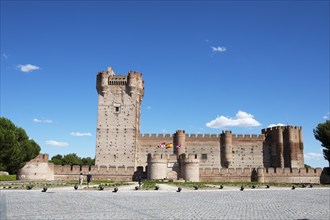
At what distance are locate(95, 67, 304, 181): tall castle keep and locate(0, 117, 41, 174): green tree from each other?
1033cm

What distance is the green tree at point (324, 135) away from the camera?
4362 centimetres

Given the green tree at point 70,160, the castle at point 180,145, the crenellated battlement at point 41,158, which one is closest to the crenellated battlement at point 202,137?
the castle at point 180,145

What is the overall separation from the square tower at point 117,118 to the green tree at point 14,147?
31.4ft

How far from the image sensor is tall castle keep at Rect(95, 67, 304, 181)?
5056 centimetres

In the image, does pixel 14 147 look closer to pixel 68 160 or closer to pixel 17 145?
pixel 17 145

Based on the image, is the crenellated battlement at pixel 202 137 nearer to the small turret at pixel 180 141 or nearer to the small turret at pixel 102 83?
the small turret at pixel 180 141

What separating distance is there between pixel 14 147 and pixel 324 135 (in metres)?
38.0

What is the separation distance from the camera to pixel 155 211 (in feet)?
37.4

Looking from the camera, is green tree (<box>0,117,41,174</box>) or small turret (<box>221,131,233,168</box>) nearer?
green tree (<box>0,117,41,174</box>)

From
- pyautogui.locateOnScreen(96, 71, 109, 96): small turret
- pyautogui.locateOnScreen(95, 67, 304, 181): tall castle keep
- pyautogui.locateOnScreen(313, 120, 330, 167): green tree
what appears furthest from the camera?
pyautogui.locateOnScreen(96, 71, 109, 96): small turret

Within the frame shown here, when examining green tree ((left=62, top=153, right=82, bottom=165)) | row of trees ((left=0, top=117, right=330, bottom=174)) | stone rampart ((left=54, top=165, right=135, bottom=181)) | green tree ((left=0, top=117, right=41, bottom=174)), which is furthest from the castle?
green tree ((left=62, top=153, right=82, bottom=165))

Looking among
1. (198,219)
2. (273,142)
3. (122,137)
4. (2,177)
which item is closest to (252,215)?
(198,219)

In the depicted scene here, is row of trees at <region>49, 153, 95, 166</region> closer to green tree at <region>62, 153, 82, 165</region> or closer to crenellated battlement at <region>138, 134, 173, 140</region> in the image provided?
green tree at <region>62, 153, 82, 165</region>

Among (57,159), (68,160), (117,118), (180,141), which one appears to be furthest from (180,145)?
(57,159)
